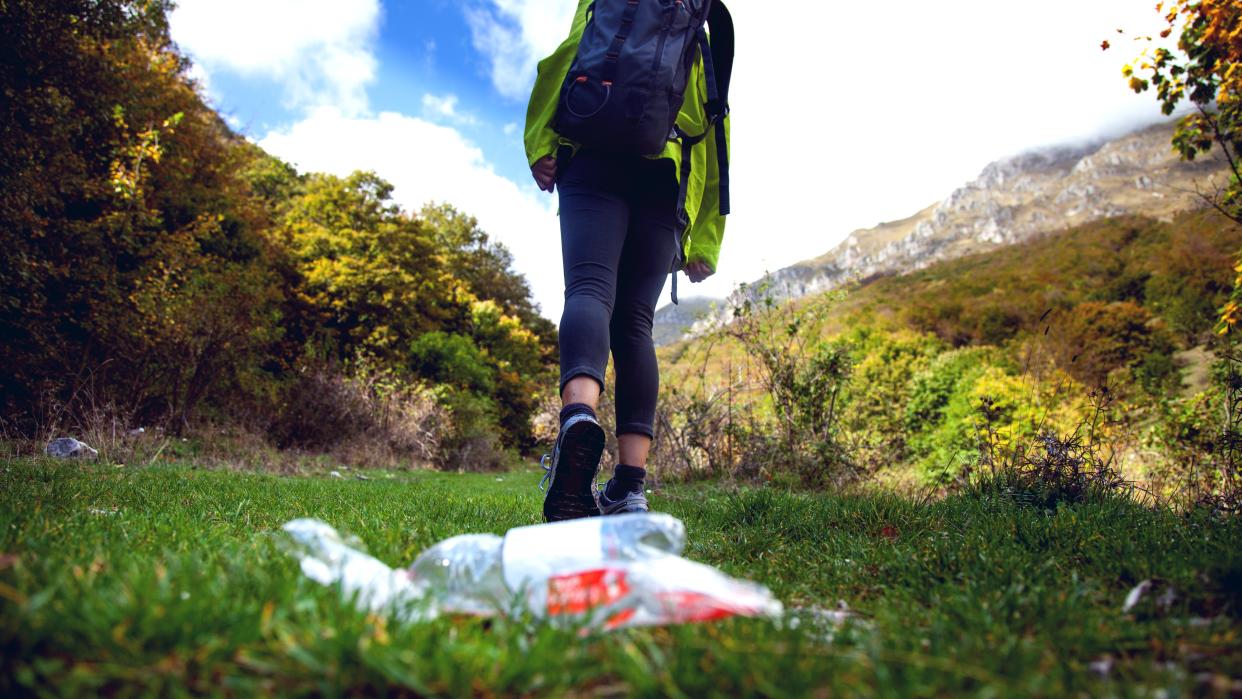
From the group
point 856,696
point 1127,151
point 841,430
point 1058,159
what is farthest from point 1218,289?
point 1058,159

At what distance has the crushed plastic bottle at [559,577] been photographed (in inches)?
35.1

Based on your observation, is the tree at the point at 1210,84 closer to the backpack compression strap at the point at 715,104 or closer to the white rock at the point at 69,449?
the backpack compression strap at the point at 715,104

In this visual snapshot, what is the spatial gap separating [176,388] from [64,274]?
2.08 metres

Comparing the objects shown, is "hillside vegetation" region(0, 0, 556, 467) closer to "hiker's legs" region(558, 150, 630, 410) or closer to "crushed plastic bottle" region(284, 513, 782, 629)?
"hiker's legs" region(558, 150, 630, 410)

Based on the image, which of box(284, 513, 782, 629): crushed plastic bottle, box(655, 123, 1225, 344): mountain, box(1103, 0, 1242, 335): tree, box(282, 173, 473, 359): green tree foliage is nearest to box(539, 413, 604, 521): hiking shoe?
box(284, 513, 782, 629): crushed plastic bottle

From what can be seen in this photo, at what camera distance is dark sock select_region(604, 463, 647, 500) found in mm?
2139

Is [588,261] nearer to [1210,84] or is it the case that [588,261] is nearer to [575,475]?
[575,475]

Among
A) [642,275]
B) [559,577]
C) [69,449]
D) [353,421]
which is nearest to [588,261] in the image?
[642,275]

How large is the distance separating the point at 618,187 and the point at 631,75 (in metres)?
0.38

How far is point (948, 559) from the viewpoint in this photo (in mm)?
1521

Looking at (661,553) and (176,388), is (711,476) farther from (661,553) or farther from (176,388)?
(176,388)

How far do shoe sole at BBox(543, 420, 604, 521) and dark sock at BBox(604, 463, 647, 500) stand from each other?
255 millimetres

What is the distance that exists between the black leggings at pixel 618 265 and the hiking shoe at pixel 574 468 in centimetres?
19

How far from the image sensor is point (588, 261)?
2.14 metres
